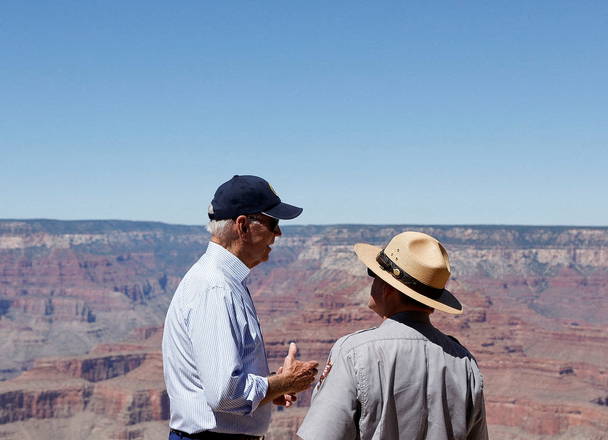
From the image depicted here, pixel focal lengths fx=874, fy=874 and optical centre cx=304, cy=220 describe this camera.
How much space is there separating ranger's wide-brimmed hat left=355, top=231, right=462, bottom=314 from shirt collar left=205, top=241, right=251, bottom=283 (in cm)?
86

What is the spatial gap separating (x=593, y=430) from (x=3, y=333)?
13629 centimetres

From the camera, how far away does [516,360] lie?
92000 millimetres

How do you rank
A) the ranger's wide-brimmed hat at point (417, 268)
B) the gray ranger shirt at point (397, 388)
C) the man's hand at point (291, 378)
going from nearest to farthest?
the gray ranger shirt at point (397, 388), the ranger's wide-brimmed hat at point (417, 268), the man's hand at point (291, 378)

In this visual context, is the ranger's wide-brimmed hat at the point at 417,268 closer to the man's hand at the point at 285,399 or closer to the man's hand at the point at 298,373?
the man's hand at the point at 298,373

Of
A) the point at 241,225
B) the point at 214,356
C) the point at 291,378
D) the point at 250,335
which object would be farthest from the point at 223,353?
the point at 241,225

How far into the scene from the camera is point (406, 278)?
185 inches

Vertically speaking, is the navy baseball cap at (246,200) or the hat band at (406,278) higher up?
the navy baseball cap at (246,200)

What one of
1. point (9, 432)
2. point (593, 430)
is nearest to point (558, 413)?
point (593, 430)

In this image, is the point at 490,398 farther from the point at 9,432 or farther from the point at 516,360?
the point at 9,432

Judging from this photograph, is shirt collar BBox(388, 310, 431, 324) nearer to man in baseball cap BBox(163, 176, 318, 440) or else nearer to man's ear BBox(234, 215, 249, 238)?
man in baseball cap BBox(163, 176, 318, 440)

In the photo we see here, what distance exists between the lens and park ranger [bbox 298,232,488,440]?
4367 mm

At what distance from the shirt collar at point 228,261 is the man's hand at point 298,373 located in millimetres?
559

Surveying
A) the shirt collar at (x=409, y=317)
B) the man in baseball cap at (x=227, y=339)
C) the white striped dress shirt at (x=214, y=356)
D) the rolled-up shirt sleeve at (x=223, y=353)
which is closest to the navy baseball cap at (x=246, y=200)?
the man in baseball cap at (x=227, y=339)

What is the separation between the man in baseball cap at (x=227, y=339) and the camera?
4.80 meters
